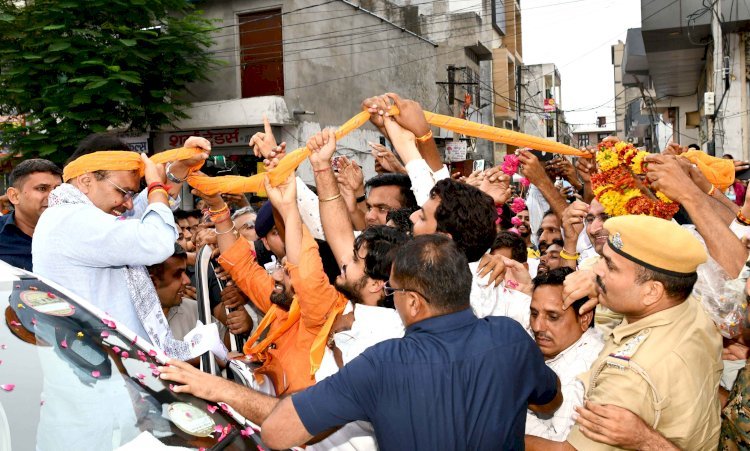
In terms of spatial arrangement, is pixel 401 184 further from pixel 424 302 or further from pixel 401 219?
pixel 424 302

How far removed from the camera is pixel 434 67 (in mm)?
30953

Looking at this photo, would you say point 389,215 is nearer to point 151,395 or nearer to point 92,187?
point 92,187

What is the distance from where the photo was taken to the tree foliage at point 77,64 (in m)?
15.0

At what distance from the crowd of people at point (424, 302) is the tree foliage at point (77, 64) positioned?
1153 centimetres

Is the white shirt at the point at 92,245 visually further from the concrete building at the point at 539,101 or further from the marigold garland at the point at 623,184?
the concrete building at the point at 539,101

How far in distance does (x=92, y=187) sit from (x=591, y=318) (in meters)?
2.45

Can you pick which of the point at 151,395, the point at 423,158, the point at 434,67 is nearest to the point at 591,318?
the point at 423,158

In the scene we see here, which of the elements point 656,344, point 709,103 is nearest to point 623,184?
point 656,344

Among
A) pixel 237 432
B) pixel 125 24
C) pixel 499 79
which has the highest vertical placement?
pixel 499 79

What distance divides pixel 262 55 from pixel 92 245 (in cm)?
1723

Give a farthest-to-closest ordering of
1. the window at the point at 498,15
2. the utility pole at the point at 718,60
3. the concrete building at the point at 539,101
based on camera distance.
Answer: the concrete building at the point at 539,101
the window at the point at 498,15
the utility pole at the point at 718,60

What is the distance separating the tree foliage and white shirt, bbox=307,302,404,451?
13.2 metres

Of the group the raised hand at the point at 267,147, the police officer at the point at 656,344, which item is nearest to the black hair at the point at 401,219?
the raised hand at the point at 267,147

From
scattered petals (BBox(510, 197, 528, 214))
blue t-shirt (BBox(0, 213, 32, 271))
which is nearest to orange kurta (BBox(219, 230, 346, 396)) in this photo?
blue t-shirt (BBox(0, 213, 32, 271))
